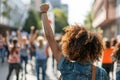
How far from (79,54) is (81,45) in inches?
3.1

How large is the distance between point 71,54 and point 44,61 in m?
9.04

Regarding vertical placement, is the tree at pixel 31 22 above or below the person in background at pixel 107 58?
below

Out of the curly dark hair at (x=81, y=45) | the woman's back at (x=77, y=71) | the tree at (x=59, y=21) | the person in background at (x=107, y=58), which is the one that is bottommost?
the tree at (x=59, y=21)

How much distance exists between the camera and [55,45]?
4137 mm

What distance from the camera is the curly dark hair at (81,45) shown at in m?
3.98

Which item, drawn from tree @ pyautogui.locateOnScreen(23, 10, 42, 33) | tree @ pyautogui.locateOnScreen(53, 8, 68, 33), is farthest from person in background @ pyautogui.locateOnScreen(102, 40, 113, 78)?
tree @ pyautogui.locateOnScreen(53, 8, 68, 33)

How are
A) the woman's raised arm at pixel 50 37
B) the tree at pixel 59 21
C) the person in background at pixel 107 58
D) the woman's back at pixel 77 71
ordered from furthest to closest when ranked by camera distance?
1. the tree at pixel 59 21
2. the person in background at pixel 107 58
3. the woman's raised arm at pixel 50 37
4. the woman's back at pixel 77 71

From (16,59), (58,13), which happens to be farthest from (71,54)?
(58,13)

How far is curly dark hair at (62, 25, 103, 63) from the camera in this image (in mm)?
3979

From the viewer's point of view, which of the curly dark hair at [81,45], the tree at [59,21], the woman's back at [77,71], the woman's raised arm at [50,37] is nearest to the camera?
the woman's back at [77,71]

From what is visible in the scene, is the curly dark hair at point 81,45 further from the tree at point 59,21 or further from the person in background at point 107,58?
the tree at point 59,21

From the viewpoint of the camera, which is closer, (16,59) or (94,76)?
(94,76)

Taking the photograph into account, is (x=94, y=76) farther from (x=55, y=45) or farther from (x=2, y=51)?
(x=2, y=51)

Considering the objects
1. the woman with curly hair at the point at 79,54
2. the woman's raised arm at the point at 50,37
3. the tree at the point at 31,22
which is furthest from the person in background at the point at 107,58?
the tree at the point at 31,22
